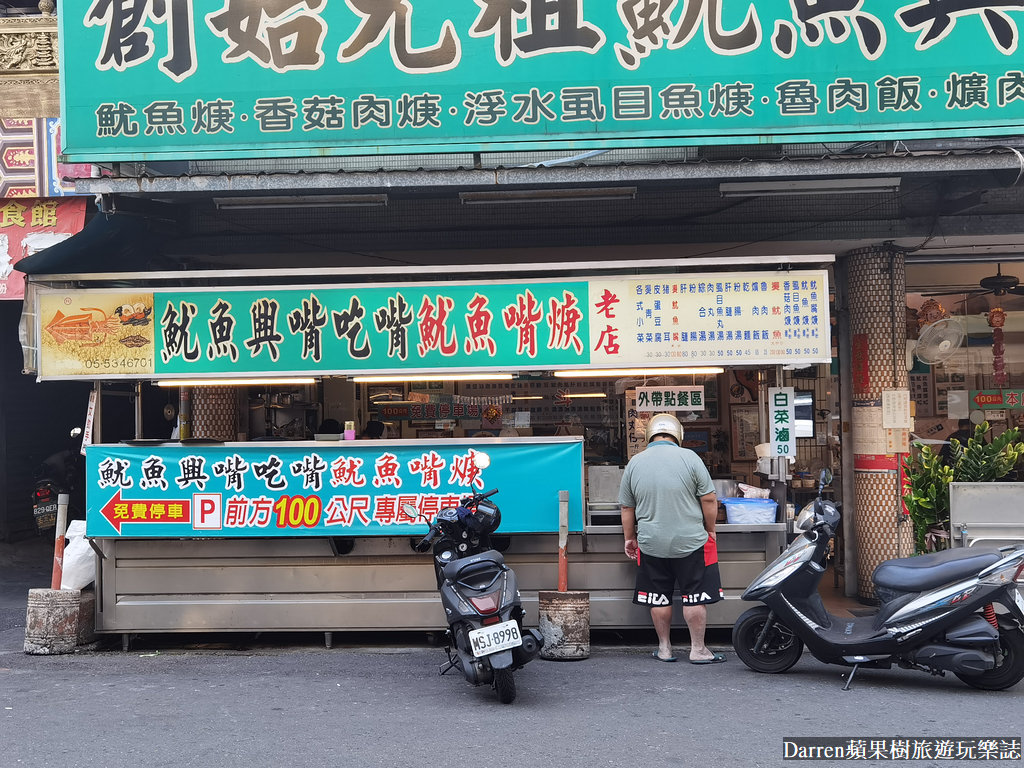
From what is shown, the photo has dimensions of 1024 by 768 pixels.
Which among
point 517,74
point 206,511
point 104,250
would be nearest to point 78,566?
point 206,511

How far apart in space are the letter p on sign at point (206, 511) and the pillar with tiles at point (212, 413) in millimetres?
2220

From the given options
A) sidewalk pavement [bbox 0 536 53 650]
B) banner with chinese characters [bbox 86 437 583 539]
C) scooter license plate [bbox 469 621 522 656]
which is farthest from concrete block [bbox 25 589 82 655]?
scooter license plate [bbox 469 621 522 656]

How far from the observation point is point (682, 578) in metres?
6.96

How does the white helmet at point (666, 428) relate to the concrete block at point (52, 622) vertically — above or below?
above

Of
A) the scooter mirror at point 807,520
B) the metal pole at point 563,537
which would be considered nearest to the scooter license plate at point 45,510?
the metal pole at point 563,537

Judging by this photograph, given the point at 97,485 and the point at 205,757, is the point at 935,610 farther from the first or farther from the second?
the point at 97,485

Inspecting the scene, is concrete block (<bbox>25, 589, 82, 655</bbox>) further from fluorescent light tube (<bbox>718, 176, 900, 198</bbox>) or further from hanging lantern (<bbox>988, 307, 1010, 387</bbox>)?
hanging lantern (<bbox>988, 307, 1010, 387</bbox>)

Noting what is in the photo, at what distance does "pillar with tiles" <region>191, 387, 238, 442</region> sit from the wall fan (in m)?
8.16

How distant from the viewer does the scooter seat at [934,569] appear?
589 centimetres

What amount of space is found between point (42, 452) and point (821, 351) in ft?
36.9

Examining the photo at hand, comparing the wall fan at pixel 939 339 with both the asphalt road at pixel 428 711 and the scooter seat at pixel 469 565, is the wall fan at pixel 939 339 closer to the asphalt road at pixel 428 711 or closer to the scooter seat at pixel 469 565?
the asphalt road at pixel 428 711

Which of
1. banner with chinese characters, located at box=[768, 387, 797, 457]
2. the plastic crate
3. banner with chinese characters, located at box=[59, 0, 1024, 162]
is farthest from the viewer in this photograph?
banner with chinese characters, located at box=[768, 387, 797, 457]

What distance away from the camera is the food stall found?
24.7 feet

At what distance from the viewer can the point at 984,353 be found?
10773 millimetres
